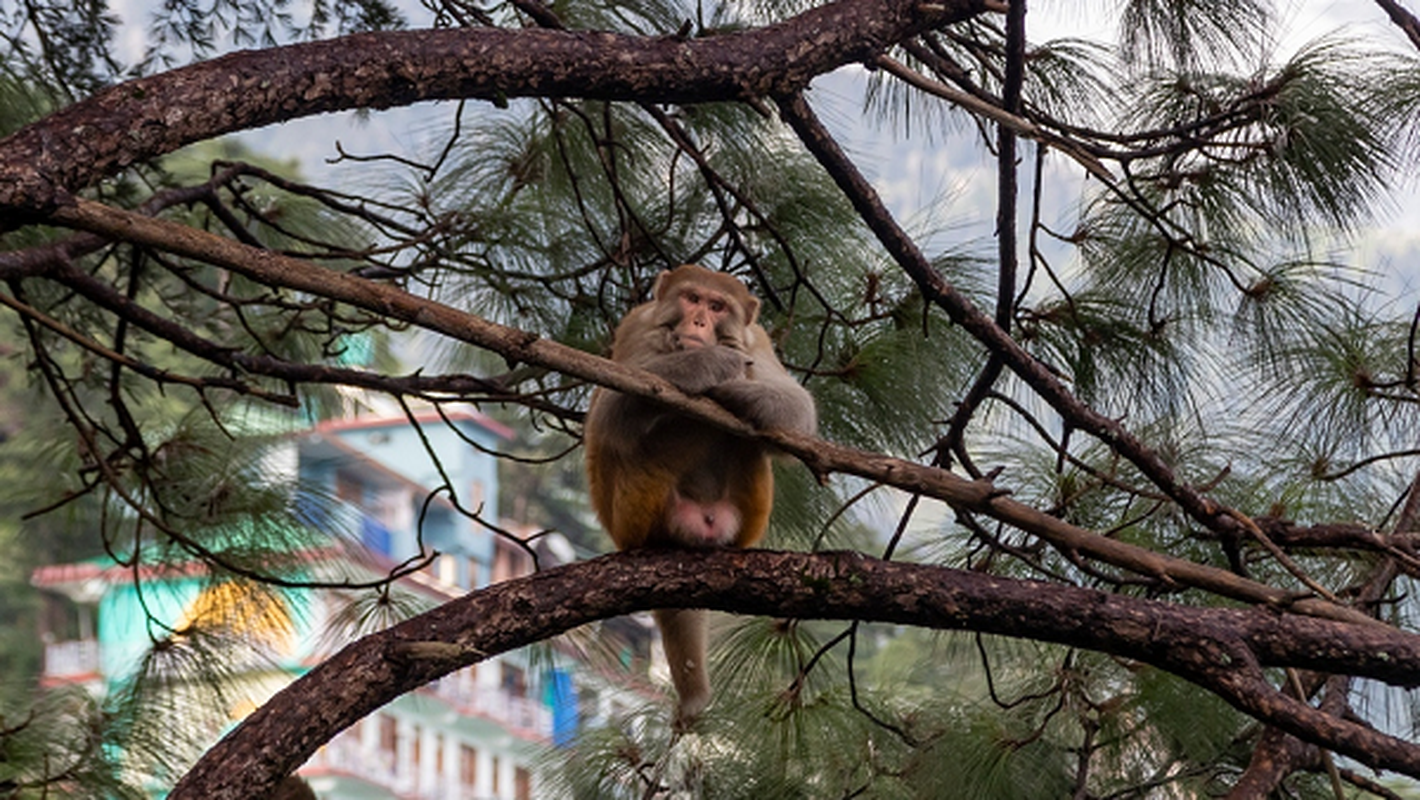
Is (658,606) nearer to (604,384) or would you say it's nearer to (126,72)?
(604,384)

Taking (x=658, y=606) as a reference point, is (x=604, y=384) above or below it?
above

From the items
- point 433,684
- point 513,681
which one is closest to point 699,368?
point 433,684

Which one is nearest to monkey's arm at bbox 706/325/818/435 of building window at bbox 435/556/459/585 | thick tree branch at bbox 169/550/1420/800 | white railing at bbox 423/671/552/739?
thick tree branch at bbox 169/550/1420/800

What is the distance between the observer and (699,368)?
2586 millimetres

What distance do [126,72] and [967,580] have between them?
2738mm

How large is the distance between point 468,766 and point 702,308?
12.8m

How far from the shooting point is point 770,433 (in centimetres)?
235

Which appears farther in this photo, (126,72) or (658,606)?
(126,72)

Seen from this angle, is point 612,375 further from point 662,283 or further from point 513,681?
point 513,681

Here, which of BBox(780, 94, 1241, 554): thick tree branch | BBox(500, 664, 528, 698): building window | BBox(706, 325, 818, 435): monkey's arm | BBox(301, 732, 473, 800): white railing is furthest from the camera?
BBox(500, 664, 528, 698): building window

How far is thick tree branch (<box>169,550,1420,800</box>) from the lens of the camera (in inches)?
84.1

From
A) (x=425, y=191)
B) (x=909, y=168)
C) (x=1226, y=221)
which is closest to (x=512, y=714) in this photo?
(x=425, y=191)

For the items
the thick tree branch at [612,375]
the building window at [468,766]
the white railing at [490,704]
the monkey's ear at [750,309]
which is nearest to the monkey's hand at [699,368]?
the thick tree branch at [612,375]

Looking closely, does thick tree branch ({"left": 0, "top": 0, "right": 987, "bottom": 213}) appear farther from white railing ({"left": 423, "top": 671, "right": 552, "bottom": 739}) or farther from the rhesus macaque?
white railing ({"left": 423, "top": 671, "right": 552, "bottom": 739})
